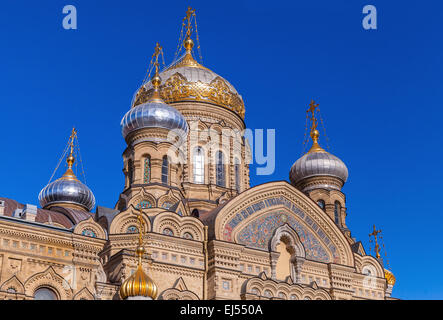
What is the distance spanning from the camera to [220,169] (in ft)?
71.2

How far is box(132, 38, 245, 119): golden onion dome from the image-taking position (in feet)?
72.5

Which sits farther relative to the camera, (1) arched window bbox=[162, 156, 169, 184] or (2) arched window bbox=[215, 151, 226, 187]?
(2) arched window bbox=[215, 151, 226, 187]

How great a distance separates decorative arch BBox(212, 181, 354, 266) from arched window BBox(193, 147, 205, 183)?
372 cm

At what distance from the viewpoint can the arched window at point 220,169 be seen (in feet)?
70.3

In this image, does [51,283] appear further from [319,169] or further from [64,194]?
[319,169]

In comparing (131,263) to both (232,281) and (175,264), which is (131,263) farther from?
(232,281)

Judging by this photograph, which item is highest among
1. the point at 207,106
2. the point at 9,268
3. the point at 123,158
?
the point at 207,106

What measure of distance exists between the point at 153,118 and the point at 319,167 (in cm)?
709

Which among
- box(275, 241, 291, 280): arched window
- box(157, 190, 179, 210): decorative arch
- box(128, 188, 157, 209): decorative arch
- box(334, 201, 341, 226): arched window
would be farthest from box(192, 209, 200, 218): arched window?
box(334, 201, 341, 226): arched window

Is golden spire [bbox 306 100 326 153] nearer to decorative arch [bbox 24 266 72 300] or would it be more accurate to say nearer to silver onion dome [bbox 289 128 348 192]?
silver onion dome [bbox 289 128 348 192]

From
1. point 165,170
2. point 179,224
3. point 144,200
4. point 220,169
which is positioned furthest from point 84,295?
point 220,169

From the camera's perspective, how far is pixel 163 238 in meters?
15.7
